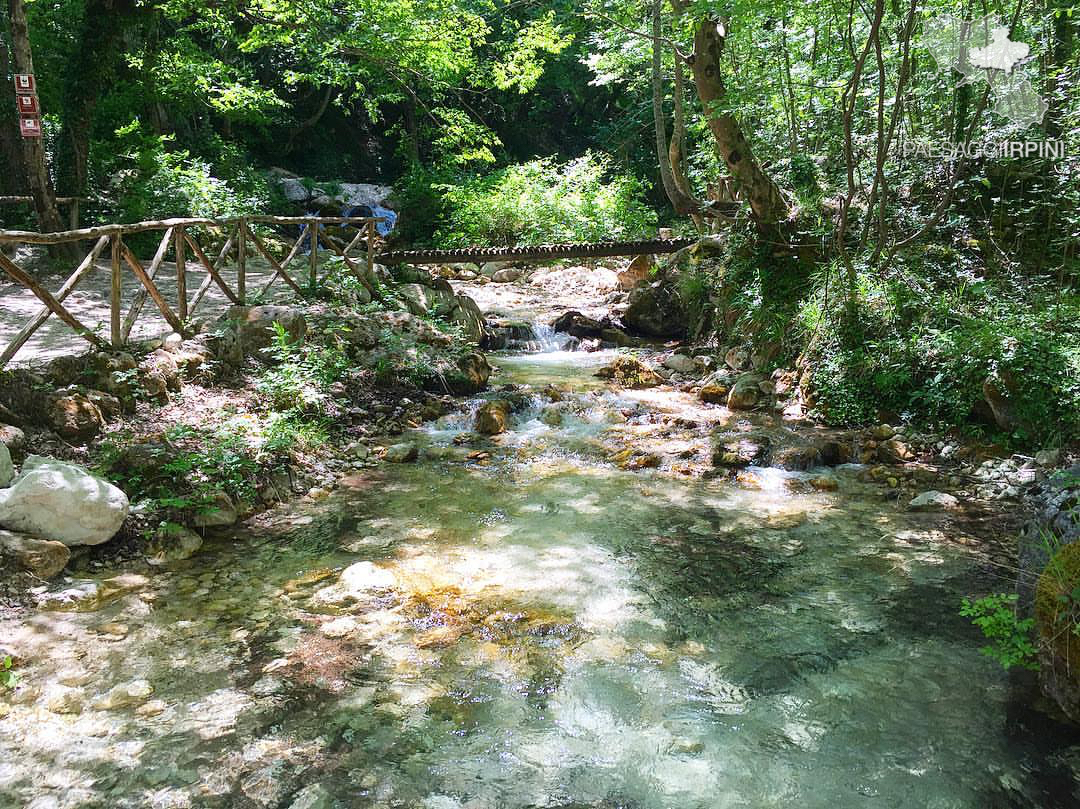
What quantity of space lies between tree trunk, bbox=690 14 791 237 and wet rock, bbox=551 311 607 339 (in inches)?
142

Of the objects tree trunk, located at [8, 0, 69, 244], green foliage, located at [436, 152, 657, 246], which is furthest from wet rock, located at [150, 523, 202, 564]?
green foliage, located at [436, 152, 657, 246]

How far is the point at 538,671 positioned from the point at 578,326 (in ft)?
30.8

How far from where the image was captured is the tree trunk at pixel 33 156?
887cm

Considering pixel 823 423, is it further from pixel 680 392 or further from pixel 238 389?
pixel 238 389

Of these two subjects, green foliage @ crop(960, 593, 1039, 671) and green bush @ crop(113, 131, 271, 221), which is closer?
green foliage @ crop(960, 593, 1039, 671)

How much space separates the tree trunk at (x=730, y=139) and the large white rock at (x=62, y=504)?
7052 millimetres

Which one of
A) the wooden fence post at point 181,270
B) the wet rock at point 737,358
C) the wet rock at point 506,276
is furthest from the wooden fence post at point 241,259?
the wet rock at point 506,276

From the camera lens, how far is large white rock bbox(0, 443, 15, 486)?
439 cm

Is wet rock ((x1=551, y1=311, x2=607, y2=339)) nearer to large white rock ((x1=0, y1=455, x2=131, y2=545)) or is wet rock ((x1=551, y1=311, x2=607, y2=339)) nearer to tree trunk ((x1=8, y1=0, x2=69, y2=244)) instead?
tree trunk ((x1=8, y1=0, x2=69, y2=244))

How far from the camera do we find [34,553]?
4199mm

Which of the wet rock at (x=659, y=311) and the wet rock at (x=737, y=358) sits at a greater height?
the wet rock at (x=659, y=311)

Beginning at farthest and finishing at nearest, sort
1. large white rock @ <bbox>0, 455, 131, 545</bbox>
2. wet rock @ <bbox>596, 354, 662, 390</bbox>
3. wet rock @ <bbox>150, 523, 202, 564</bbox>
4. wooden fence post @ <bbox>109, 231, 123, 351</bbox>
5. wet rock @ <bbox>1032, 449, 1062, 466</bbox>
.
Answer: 1. wet rock @ <bbox>596, 354, 662, 390</bbox>
2. wooden fence post @ <bbox>109, 231, 123, 351</bbox>
3. wet rock @ <bbox>1032, 449, 1062, 466</bbox>
4. wet rock @ <bbox>150, 523, 202, 564</bbox>
5. large white rock @ <bbox>0, 455, 131, 545</bbox>

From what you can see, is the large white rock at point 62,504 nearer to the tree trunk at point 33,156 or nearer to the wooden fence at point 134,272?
the wooden fence at point 134,272

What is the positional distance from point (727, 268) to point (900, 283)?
286 centimetres
